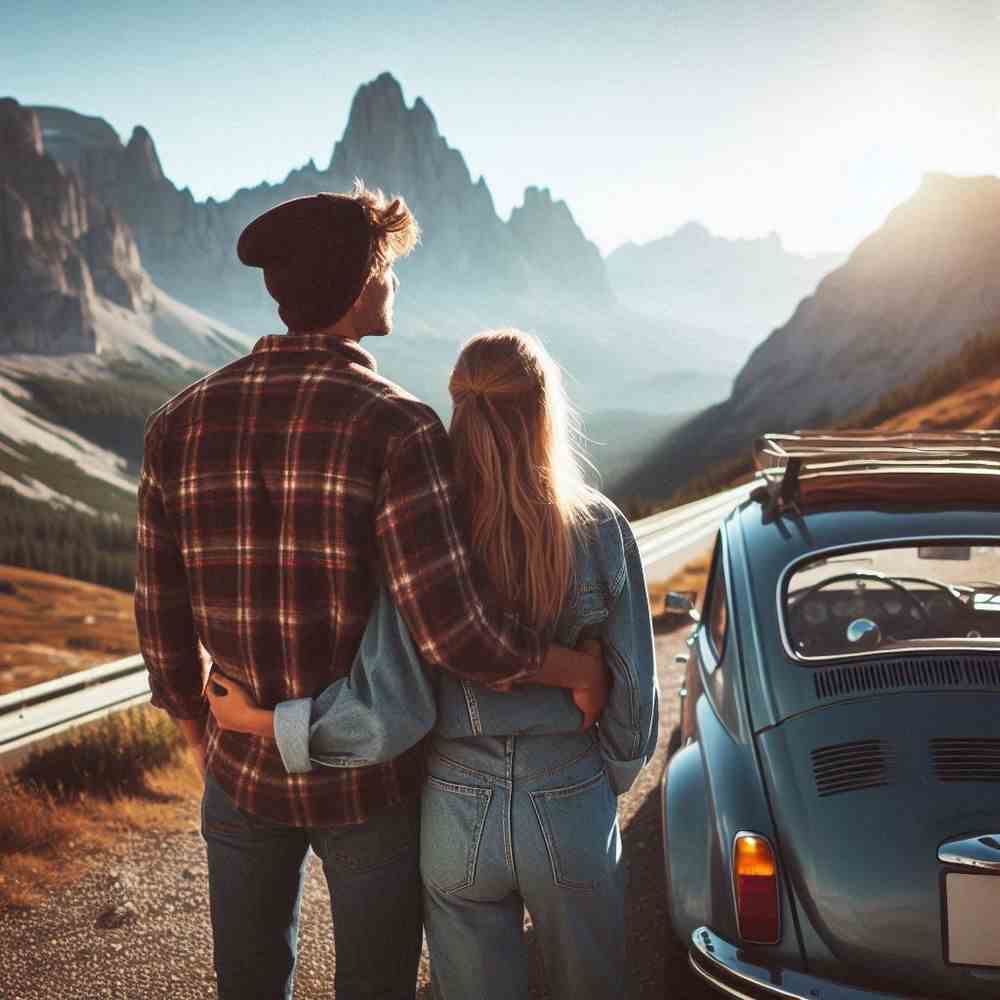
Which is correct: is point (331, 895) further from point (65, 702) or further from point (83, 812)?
point (65, 702)

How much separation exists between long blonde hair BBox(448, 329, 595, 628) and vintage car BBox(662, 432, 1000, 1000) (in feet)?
3.46

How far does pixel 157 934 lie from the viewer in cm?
336

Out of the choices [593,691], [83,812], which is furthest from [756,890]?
[83,812]

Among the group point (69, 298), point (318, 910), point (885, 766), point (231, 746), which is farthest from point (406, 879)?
point (69, 298)

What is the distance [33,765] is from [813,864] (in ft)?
12.2

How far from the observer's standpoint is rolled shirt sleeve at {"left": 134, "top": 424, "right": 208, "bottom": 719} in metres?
1.83

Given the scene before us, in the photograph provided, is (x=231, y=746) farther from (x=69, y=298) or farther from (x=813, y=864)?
(x=69, y=298)

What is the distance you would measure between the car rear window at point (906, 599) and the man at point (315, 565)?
1.95 metres

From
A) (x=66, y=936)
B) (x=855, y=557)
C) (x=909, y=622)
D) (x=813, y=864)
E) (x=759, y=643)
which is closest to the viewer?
(x=813, y=864)

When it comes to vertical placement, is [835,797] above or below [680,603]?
below

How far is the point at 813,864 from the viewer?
222 cm

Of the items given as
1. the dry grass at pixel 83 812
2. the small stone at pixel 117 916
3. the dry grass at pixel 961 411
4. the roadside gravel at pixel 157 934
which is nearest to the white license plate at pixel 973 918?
the roadside gravel at pixel 157 934

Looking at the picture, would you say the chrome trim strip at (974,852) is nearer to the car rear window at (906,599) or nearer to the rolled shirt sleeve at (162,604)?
the car rear window at (906,599)

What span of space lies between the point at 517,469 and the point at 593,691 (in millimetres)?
475
